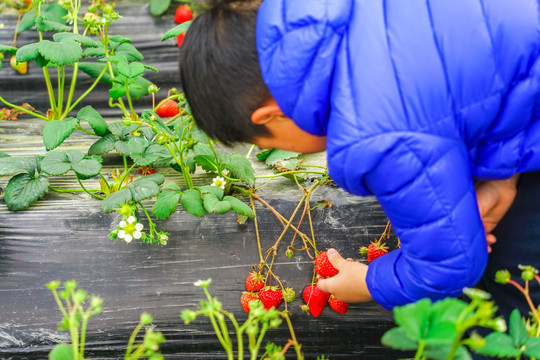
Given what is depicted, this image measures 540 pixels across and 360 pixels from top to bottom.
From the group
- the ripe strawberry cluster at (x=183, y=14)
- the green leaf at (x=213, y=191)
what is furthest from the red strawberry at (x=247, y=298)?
the ripe strawberry cluster at (x=183, y=14)

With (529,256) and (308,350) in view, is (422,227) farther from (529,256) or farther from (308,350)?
(308,350)

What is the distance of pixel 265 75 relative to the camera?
0.80m

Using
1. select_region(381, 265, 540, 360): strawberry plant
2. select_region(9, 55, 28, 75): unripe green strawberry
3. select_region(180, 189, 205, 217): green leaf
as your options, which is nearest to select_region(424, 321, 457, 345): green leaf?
select_region(381, 265, 540, 360): strawberry plant

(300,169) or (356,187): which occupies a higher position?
(356,187)

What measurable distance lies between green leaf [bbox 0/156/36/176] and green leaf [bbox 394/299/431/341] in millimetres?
1116

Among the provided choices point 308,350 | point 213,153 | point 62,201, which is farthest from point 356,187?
point 62,201

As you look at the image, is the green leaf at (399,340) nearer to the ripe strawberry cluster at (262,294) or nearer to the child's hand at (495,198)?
the child's hand at (495,198)

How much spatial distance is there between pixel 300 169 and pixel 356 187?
698 mm

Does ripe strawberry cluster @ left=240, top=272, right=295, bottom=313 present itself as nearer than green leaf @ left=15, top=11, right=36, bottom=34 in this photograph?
Yes

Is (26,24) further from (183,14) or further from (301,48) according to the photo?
(301,48)

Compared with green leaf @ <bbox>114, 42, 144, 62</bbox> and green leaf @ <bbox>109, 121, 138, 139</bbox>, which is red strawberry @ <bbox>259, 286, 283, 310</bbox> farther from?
green leaf @ <bbox>114, 42, 144, 62</bbox>

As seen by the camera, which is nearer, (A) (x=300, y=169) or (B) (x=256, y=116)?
(B) (x=256, y=116)

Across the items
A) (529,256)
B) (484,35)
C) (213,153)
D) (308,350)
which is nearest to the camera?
(484,35)

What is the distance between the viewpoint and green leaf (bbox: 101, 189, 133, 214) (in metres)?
1.27
